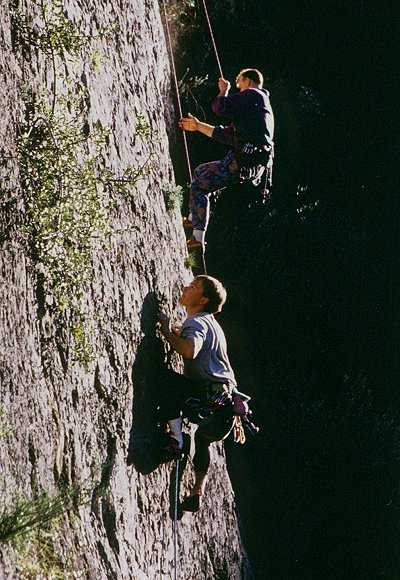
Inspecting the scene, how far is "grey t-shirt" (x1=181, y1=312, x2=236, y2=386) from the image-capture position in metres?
7.89

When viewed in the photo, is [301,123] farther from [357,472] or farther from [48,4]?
[48,4]

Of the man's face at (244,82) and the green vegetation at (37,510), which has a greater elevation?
the man's face at (244,82)

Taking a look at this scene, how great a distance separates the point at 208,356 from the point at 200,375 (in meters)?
0.18

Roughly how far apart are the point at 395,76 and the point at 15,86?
12762mm

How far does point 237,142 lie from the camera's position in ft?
30.8


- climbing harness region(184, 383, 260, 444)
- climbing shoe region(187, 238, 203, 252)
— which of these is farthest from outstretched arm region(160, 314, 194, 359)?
climbing shoe region(187, 238, 203, 252)

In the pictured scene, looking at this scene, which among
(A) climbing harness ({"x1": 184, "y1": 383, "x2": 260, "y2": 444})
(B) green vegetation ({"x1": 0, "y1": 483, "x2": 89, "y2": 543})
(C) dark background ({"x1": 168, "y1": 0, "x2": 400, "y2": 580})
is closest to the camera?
(B) green vegetation ({"x1": 0, "y1": 483, "x2": 89, "y2": 543})

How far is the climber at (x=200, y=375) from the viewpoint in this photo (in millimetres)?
7902

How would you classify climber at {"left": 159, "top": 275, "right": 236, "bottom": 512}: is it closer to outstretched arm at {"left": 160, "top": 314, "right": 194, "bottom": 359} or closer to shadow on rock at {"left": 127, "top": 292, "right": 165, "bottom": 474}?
outstretched arm at {"left": 160, "top": 314, "right": 194, "bottom": 359}

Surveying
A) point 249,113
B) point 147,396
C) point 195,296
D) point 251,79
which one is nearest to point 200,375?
point 147,396

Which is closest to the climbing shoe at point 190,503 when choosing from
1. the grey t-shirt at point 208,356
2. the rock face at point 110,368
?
the rock face at point 110,368

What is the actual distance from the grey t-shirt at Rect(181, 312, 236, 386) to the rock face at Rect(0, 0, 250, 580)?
0.38 meters

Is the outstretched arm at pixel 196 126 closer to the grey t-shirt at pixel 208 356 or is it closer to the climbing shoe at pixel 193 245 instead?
the climbing shoe at pixel 193 245

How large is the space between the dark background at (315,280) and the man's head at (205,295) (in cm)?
623
